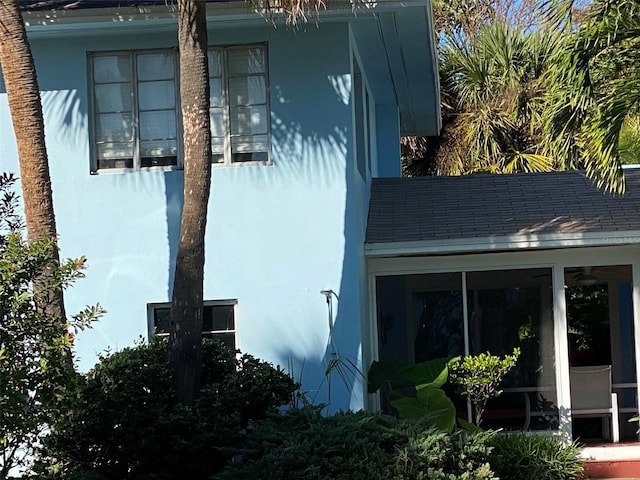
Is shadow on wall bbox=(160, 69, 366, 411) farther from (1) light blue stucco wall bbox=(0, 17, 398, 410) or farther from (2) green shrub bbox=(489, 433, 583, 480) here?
(2) green shrub bbox=(489, 433, 583, 480)

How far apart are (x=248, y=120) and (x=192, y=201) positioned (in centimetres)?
212

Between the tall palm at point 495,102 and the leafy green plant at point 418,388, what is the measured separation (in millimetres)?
9050

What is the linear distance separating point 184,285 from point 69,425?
167cm

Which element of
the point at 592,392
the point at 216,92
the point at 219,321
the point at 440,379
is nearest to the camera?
the point at 440,379

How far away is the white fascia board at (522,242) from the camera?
11.7m

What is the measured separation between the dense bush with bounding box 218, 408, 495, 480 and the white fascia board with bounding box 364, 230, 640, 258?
297 cm

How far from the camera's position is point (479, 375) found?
1113cm

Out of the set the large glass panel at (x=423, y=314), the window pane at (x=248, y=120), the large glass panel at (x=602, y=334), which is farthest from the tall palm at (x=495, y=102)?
the window pane at (x=248, y=120)

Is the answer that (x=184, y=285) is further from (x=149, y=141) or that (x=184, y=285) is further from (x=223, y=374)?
(x=149, y=141)

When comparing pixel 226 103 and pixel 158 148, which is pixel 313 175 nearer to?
pixel 226 103

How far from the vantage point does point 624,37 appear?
9.91 m

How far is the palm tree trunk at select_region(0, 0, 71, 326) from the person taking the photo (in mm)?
9273

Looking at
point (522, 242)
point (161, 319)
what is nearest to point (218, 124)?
point (161, 319)

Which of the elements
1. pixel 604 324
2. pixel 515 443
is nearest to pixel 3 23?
pixel 515 443
